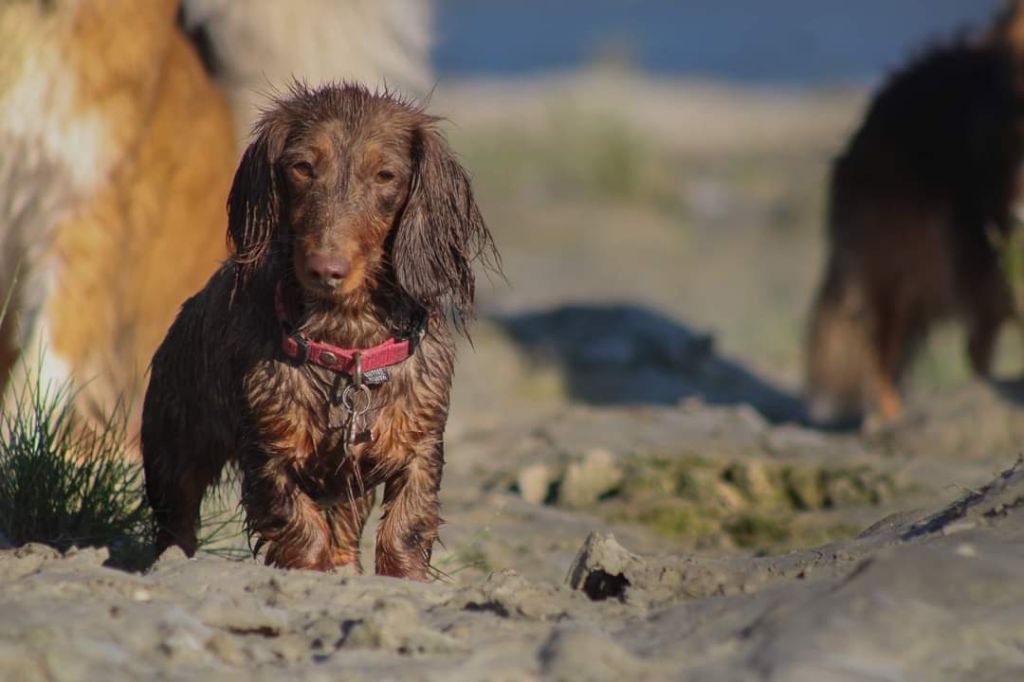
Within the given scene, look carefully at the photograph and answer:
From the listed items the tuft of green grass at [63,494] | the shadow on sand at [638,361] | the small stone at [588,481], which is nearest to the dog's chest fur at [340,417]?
the tuft of green grass at [63,494]

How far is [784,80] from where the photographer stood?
34.2 m

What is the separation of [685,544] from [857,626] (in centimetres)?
306

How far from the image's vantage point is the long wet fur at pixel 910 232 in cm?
953

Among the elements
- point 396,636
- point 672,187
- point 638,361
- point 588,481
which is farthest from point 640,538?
point 672,187

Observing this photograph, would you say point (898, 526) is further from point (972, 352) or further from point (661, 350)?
point (661, 350)

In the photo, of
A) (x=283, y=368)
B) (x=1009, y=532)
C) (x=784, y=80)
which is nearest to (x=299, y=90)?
(x=283, y=368)

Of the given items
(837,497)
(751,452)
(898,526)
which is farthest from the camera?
(751,452)

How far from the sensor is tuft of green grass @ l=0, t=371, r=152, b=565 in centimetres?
477

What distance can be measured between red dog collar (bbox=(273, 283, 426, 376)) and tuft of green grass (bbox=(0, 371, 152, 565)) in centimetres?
95

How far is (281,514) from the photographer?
4227 millimetres

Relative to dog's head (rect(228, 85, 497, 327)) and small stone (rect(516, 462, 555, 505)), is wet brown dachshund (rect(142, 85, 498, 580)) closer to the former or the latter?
dog's head (rect(228, 85, 497, 327))

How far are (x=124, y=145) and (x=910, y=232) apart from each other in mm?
4879

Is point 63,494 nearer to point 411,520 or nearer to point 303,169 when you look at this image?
point 411,520

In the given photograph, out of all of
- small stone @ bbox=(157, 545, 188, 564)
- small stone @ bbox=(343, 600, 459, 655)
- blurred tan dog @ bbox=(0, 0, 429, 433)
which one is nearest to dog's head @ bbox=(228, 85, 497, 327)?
small stone @ bbox=(157, 545, 188, 564)
